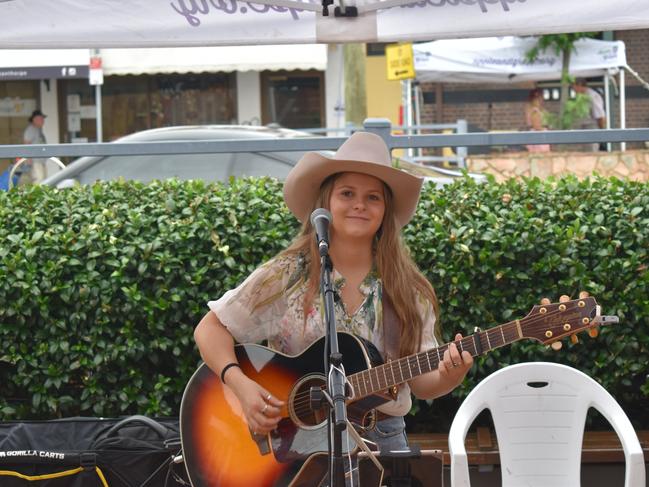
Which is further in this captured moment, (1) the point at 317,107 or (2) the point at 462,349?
(1) the point at 317,107

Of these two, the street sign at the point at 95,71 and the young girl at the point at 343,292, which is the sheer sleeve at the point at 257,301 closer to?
the young girl at the point at 343,292

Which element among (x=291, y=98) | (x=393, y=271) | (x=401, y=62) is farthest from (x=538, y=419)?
(x=291, y=98)

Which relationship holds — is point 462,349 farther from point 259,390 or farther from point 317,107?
point 317,107

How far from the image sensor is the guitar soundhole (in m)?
3.92

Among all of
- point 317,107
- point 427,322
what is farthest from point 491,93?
point 427,322

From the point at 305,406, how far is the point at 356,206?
73 centimetres

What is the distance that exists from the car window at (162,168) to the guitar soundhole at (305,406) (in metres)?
4.65

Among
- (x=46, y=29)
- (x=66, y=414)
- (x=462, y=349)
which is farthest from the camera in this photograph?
(x=66, y=414)

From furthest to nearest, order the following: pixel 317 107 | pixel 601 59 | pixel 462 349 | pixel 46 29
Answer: pixel 317 107 < pixel 601 59 < pixel 46 29 < pixel 462 349

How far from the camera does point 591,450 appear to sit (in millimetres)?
4965

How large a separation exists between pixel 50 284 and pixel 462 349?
7.31 feet

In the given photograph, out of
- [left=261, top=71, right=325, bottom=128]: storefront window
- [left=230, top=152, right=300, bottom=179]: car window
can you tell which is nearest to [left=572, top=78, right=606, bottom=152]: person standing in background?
[left=261, top=71, right=325, bottom=128]: storefront window

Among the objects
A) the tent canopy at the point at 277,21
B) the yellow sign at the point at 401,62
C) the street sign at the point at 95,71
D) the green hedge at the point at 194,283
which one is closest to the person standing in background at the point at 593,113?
the yellow sign at the point at 401,62

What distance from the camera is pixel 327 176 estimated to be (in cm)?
408
